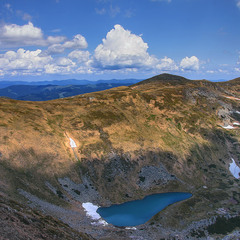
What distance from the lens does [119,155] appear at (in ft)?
316

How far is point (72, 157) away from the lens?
8700 cm

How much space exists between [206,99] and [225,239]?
127m

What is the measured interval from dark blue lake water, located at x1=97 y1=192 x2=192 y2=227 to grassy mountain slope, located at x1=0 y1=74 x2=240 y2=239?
3558 millimetres

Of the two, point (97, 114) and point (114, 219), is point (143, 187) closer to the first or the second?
point (114, 219)

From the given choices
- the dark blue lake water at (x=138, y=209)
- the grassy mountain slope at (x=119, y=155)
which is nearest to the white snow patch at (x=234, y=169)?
the grassy mountain slope at (x=119, y=155)

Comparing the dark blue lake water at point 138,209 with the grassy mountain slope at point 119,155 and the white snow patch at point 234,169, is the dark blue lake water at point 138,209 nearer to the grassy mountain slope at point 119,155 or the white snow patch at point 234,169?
the grassy mountain slope at point 119,155

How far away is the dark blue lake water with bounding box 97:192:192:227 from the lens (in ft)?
221

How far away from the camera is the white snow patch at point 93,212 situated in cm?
6410

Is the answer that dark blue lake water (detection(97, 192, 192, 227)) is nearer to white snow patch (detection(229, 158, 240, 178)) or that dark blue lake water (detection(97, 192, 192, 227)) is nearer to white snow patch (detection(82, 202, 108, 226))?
white snow patch (detection(82, 202, 108, 226))

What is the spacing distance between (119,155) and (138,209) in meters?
27.7

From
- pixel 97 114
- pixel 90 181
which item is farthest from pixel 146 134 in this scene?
pixel 90 181

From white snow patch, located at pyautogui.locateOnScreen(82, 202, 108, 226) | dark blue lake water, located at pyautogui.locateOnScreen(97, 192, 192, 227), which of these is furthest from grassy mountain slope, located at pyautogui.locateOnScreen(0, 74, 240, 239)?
dark blue lake water, located at pyautogui.locateOnScreen(97, 192, 192, 227)

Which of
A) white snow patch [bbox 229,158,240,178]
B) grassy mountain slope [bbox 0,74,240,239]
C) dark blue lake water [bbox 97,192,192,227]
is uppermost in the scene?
grassy mountain slope [bbox 0,74,240,239]

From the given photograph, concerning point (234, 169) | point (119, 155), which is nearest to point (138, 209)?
point (119, 155)
